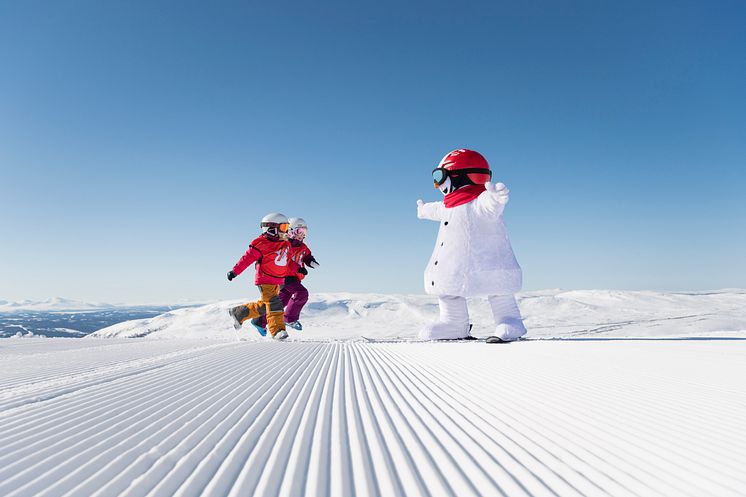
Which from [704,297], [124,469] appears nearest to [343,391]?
[124,469]

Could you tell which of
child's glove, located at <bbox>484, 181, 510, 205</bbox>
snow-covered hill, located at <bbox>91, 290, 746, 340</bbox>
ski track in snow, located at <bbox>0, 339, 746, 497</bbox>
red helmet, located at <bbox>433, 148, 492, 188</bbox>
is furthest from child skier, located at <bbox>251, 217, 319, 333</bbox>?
ski track in snow, located at <bbox>0, 339, 746, 497</bbox>

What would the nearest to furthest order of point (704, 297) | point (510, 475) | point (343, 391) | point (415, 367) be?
point (510, 475)
point (343, 391)
point (415, 367)
point (704, 297)

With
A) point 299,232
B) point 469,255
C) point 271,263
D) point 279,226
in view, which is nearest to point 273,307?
point 271,263

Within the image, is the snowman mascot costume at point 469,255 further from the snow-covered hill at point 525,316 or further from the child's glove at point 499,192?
the snow-covered hill at point 525,316

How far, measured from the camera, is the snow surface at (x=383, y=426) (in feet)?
4.34

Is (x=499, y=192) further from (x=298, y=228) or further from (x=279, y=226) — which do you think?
(x=298, y=228)

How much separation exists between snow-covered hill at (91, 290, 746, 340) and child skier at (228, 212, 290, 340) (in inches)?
49.9

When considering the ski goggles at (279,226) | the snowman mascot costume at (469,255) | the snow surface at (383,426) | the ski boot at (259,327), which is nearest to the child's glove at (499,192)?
the snowman mascot costume at (469,255)

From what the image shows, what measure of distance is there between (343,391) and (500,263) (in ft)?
14.0

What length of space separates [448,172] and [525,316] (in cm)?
594

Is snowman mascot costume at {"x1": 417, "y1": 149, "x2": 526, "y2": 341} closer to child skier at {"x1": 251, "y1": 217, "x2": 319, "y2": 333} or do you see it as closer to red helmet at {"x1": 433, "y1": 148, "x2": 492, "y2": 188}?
red helmet at {"x1": 433, "y1": 148, "x2": 492, "y2": 188}

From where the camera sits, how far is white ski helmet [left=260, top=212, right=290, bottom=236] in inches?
320

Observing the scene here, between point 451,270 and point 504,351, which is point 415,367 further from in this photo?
point 451,270

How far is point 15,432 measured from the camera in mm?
1842
